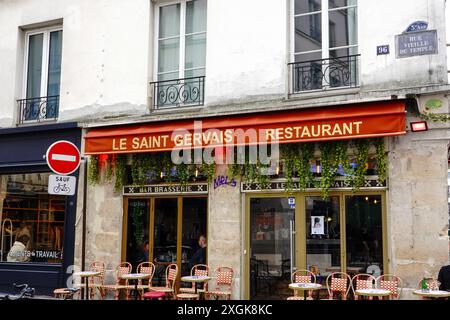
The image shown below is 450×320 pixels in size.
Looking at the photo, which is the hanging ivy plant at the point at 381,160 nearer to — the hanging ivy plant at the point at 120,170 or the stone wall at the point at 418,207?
the stone wall at the point at 418,207

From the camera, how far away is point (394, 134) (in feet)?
25.8

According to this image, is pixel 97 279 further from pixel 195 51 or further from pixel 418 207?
pixel 418 207

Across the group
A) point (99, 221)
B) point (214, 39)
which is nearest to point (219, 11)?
point (214, 39)

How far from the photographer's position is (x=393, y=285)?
313 inches

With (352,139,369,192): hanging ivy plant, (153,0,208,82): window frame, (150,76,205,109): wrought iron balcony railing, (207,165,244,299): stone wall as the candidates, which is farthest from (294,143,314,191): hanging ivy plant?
(153,0,208,82): window frame

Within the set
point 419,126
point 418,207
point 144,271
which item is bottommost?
point 144,271

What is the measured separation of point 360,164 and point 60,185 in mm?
4726

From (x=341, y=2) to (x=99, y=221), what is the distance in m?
6.38

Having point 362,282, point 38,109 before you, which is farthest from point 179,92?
point 362,282

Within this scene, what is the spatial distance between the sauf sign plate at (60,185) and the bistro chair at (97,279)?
2871 millimetres

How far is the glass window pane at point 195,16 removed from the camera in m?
10.5

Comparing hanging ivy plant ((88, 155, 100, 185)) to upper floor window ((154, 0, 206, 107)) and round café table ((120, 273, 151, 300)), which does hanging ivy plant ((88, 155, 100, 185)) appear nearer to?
upper floor window ((154, 0, 206, 107))

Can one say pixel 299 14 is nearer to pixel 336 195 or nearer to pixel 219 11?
pixel 219 11

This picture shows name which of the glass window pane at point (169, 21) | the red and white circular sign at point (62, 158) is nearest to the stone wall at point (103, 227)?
the red and white circular sign at point (62, 158)
